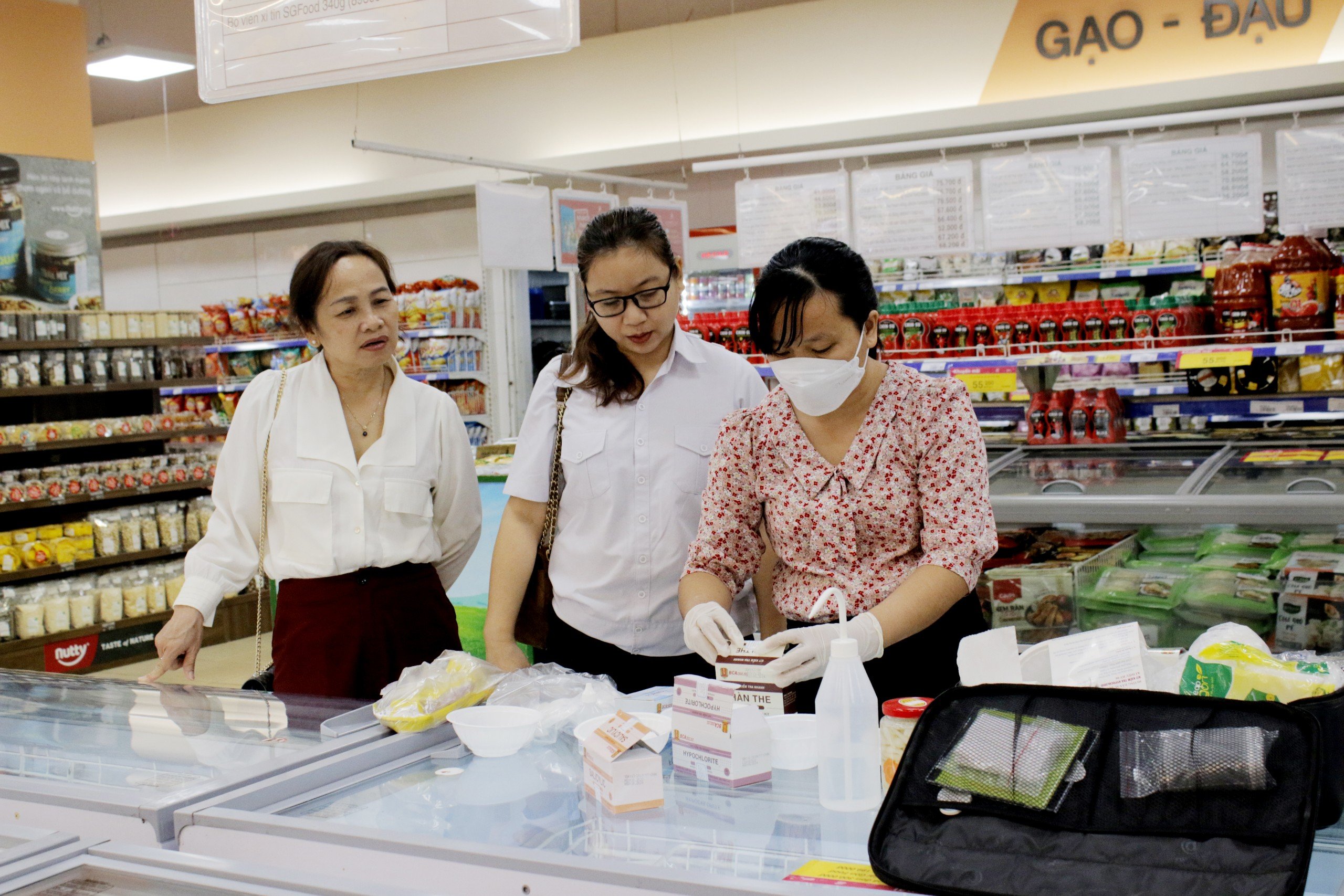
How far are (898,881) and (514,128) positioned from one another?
9269 millimetres

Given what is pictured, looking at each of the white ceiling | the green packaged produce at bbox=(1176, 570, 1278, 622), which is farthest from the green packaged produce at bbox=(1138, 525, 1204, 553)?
the white ceiling

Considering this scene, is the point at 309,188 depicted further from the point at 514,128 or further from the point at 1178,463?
the point at 1178,463

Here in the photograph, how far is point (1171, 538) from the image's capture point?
3.38m

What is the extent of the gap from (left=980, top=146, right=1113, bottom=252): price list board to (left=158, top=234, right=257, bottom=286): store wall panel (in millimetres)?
8241

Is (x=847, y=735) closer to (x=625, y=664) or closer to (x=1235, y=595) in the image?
(x=625, y=664)

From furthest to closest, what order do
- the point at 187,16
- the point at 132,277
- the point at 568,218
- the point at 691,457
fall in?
the point at 132,277
the point at 187,16
the point at 568,218
the point at 691,457

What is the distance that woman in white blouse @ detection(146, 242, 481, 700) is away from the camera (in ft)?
8.44

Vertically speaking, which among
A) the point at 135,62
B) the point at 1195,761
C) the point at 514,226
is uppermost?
the point at 135,62

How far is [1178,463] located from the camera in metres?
3.71

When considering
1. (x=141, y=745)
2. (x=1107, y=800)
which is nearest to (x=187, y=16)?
(x=141, y=745)

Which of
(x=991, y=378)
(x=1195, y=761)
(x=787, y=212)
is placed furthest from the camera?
(x=787, y=212)

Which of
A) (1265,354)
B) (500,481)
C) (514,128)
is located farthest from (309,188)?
(1265,354)

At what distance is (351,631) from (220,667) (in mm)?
4206

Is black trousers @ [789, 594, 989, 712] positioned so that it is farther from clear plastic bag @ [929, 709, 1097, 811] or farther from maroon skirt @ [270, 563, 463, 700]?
maroon skirt @ [270, 563, 463, 700]
